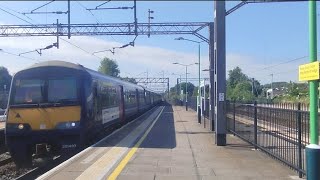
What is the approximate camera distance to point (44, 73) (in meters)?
16.4

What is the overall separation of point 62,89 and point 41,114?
1061 millimetres

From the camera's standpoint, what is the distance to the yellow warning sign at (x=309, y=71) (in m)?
6.84

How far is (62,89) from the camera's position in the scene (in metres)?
16.2

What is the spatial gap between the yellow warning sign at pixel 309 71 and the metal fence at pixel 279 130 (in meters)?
2.05

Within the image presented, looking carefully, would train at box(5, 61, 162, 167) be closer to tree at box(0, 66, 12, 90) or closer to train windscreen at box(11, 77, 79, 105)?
train windscreen at box(11, 77, 79, 105)

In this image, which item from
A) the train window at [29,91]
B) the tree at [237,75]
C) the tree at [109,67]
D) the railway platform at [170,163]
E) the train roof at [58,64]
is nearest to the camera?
the railway platform at [170,163]

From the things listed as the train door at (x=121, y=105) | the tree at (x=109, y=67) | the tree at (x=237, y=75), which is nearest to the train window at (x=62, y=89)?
the train door at (x=121, y=105)

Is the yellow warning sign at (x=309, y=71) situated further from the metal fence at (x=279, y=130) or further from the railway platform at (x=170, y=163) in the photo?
the railway platform at (x=170, y=163)

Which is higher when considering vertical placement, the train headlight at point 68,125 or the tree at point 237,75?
the tree at point 237,75

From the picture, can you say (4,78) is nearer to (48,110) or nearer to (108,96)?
(108,96)

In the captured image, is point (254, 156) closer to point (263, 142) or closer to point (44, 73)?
point (263, 142)

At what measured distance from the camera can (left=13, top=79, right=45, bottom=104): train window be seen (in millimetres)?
16016

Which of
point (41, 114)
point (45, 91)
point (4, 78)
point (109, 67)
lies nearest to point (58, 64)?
point (45, 91)

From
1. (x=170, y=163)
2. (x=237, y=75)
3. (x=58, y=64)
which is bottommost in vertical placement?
(x=170, y=163)
